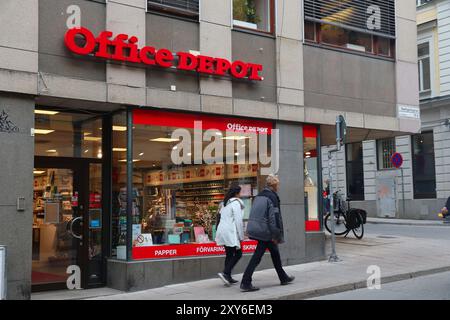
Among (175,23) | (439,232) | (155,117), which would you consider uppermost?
(175,23)

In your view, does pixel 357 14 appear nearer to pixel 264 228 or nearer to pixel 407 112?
pixel 407 112

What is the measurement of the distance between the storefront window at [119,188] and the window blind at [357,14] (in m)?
5.28

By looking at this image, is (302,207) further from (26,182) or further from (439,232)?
(439,232)

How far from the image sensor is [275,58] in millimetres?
12500

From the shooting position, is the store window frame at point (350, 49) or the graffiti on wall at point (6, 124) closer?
the graffiti on wall at point (6, 124)

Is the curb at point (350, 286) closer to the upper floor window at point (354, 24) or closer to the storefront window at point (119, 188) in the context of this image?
the storefront window at point (119, 188)

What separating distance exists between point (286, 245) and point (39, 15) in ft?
22.1

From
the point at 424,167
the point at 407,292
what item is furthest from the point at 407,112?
the point at 424,167

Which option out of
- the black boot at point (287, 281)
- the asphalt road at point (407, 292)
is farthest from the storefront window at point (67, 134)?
the asphalt road at point (407, 292)

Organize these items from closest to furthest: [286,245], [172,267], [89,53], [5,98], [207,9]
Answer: [5,98]
[89,53]
[172,267]
[207,9]
[286,245]

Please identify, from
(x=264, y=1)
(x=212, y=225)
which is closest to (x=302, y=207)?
(x=212, y=225)

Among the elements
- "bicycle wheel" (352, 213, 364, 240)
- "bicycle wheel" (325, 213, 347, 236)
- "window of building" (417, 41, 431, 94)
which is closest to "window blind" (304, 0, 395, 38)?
"bicycle wheel" (352, 213, 364, 240)

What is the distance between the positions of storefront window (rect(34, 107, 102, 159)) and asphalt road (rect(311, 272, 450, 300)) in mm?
5207

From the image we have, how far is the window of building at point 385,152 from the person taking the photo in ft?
101
